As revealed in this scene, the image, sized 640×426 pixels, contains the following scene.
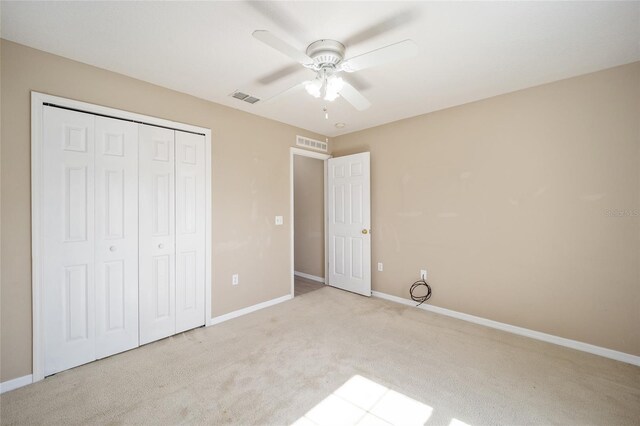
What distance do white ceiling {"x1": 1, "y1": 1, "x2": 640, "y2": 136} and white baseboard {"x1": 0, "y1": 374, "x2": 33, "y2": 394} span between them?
2467 mm

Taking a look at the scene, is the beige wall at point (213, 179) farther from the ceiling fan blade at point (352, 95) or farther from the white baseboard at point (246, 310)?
the ceiling fan blade at point (352, 95)

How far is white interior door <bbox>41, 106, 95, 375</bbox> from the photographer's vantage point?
212 cm

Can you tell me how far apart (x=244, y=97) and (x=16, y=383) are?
120 inches

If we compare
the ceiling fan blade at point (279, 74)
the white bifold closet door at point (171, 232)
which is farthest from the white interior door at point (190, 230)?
the ceiling fan blade at point (279, 74)

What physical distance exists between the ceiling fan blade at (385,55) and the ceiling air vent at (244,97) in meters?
1.41

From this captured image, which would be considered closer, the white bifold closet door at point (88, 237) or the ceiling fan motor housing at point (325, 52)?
the ceiling fan motor housing at point (325, 52)

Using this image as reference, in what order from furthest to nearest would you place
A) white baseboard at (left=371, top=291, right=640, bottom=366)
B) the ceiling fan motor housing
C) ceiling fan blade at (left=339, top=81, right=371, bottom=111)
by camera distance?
1. white baseboard at (left=371, top=291, right=640, bottom=366)
2. ceiling fan blade at (left=339, top=81, right=371, bottom=111)
3. the ceiling fan motor housing

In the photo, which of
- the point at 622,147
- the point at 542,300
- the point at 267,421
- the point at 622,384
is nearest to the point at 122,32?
the point at 267,421

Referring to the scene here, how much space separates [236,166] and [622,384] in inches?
156

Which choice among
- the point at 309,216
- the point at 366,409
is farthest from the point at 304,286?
the point at 366,409

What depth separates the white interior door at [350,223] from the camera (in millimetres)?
4047

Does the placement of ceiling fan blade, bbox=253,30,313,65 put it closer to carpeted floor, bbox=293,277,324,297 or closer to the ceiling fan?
the ceiling fan

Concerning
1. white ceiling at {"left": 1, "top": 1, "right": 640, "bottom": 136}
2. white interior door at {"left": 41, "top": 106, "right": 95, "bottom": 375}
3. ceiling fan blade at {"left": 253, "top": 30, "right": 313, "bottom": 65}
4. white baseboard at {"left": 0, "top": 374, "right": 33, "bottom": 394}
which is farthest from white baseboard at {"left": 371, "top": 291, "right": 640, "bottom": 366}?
white baseboard at {"left": 0, "top": 374, "right": 33, "bottom": 394}

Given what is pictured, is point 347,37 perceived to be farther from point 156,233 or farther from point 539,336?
point 539,336
